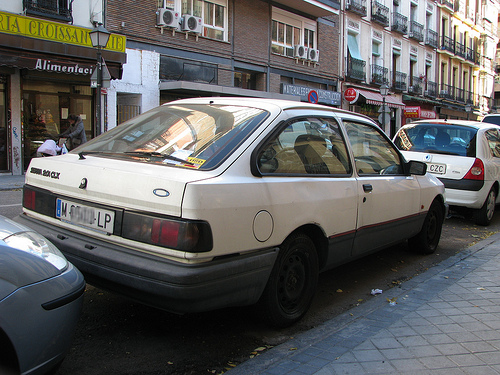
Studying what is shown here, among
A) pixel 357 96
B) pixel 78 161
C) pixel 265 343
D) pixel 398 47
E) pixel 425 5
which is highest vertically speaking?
pixel 425 5

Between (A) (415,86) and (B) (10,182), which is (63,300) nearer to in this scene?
(B) (10,182)

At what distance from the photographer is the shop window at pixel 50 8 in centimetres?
1370

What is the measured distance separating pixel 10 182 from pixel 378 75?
23389 mm

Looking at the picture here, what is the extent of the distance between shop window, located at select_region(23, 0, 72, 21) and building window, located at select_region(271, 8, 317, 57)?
10.2 m

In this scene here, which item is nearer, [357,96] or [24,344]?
[24,344]

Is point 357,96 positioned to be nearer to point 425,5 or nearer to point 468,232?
point 425,5

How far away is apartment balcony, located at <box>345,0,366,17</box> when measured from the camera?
26.8 metres

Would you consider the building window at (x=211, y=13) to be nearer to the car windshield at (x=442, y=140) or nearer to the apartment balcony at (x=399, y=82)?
the car windshield at (x=442, y=140)

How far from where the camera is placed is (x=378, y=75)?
29.5 m

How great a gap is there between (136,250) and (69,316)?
60 cm

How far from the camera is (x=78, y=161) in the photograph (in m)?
3.39

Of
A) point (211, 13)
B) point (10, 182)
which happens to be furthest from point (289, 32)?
point (10, 182)

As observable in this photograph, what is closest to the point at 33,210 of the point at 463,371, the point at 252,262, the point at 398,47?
the point at 252,262

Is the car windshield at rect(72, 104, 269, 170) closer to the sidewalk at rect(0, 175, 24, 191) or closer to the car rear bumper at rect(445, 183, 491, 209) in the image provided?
the car rear bumper at rect(445, 183, 491, 209)
